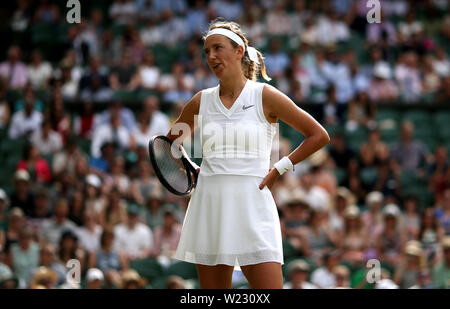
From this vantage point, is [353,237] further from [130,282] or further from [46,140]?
[46,140]

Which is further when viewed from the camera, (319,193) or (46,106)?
(46,106)

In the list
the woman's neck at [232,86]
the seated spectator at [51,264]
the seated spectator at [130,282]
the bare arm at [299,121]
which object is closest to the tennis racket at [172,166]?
the woman's neck at [232,86]

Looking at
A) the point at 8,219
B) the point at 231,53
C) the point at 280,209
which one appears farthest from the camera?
the point at 280,209

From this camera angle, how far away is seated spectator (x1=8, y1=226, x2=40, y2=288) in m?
8.32

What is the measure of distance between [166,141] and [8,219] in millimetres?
4907

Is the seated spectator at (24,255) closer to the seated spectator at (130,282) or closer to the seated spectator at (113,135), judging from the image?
the seated spectator at (130,282)

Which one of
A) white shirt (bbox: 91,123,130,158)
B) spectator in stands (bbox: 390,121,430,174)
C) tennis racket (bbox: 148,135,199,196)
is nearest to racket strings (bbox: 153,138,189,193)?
tennis racket (bbox: 148,135,199,196)

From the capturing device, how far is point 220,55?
4.33 meters

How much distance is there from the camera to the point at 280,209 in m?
9.62

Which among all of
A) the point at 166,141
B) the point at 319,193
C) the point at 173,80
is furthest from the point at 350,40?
the point at 166,141

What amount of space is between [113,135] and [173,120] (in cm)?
87

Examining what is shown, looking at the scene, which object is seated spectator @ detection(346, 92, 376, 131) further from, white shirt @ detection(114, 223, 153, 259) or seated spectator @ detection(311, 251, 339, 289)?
white shirt @ detection(114, 223, 153, 259)
